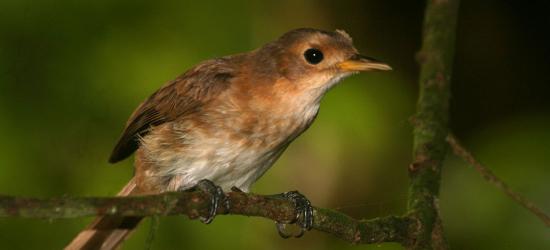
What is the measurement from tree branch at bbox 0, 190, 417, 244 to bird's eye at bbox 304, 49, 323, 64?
1.02 meters

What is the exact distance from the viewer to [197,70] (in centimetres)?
469

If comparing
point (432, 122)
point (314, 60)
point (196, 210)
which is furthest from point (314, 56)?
point (196, 210)

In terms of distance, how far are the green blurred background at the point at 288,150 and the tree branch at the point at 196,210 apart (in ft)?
2.93

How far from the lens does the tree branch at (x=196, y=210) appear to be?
2.50m

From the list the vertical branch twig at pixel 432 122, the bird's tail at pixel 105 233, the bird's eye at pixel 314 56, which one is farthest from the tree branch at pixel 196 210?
the bird's tail at pixel 105 233

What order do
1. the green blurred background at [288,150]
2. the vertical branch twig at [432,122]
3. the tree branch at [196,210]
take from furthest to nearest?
1. the green blurred background at [288,150]
2. the vertical branch twig at [432,122]
3. the tree branch at [196,210]

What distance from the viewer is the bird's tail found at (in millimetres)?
4344

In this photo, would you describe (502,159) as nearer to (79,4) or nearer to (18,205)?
(79,4)

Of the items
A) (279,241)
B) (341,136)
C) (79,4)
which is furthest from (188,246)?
(79,4)

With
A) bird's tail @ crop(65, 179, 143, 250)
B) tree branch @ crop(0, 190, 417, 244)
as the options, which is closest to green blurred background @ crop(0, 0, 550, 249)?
bird's tail @ crop(65, 179, 143, 250)

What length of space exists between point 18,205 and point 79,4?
250cm

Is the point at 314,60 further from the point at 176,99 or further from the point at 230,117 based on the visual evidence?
the point at 176,99

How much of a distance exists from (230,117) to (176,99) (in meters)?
0.45

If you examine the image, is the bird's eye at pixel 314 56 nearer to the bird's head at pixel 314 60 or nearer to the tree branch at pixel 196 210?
the bird's head at pixel 314 60
